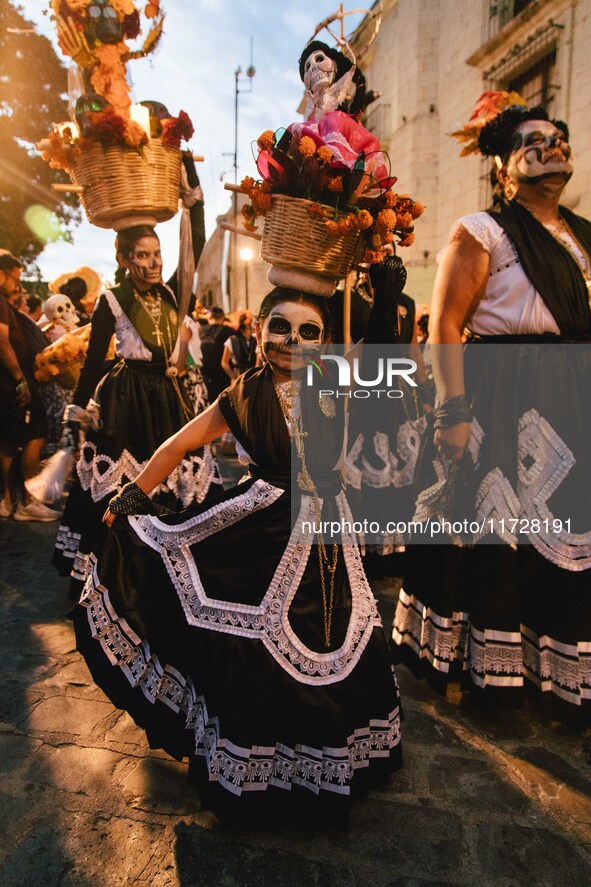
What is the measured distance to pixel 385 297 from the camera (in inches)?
83.7

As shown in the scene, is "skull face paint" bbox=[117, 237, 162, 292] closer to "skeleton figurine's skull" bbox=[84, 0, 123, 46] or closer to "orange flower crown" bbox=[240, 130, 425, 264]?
"skeleton figurine's skull" bbox=[84, 0, 123, 46]

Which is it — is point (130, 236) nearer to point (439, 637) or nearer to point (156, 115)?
point (156, 115)

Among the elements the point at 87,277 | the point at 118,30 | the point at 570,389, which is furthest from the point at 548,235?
the point at 87,277

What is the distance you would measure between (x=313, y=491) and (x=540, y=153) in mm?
1959

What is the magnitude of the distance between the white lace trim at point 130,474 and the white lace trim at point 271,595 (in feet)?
4.33

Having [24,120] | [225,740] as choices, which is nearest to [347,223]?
[225,740]

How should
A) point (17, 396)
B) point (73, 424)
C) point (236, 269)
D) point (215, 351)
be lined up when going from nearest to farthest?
point (73, 424)
point (17, 396)
point (215, 351)
point (236, 269)

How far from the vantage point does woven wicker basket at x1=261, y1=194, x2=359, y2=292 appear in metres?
2.05

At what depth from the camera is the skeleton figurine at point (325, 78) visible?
251 centimetres

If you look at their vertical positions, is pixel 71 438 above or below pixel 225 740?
above

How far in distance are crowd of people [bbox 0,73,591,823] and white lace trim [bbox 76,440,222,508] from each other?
17mm

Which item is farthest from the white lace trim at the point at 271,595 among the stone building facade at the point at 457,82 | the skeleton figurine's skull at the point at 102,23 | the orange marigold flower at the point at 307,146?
the stone building facade at the point at 457,82

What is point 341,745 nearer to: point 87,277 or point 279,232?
point 279,232

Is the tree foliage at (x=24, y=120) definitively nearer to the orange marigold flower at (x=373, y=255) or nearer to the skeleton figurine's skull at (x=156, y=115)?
the skeleton figurine's skull at (x=156, y=115)
